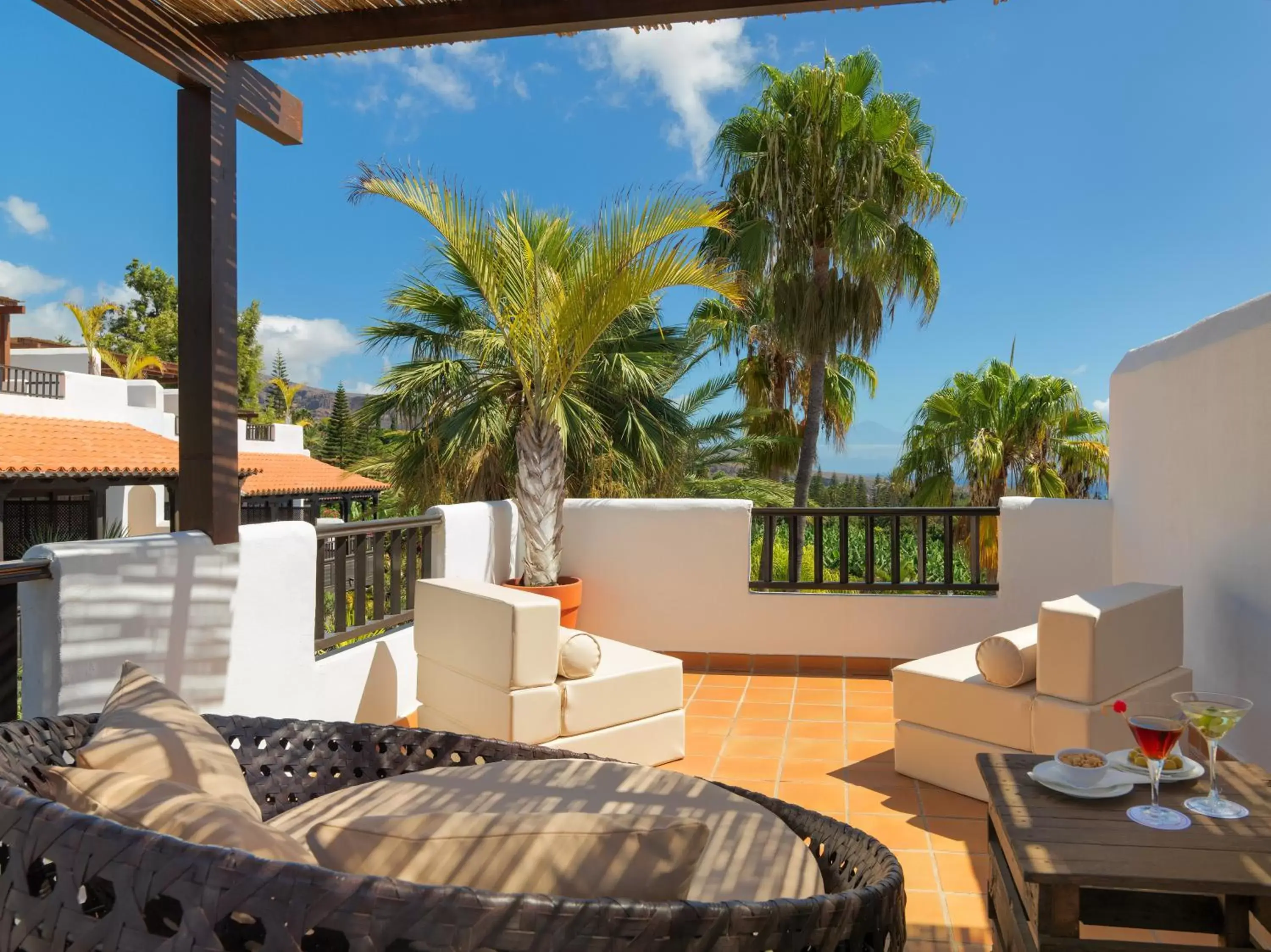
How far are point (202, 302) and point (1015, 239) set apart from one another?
→ 4497 cm

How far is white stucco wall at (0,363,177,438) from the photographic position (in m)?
16.7

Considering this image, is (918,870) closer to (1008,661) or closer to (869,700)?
(1008,661)

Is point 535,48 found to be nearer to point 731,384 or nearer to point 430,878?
point 731,384

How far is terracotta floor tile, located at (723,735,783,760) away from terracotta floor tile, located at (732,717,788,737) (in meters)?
0.04

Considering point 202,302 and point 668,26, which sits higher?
point 668,26

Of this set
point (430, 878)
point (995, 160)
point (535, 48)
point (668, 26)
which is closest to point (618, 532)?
point (668, 26)

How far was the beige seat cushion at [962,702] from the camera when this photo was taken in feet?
10.5

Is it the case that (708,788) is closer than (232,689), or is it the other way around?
(708,788)

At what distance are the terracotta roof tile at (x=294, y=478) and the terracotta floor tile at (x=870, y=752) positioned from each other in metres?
15.9

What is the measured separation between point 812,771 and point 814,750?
0.27 m

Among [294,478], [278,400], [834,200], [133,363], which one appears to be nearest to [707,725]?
[834,200]

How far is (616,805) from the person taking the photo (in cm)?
180

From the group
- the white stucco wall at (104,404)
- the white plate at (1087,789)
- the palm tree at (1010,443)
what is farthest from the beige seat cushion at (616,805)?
the white stucco wall at (104,404)

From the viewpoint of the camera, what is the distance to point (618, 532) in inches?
216
